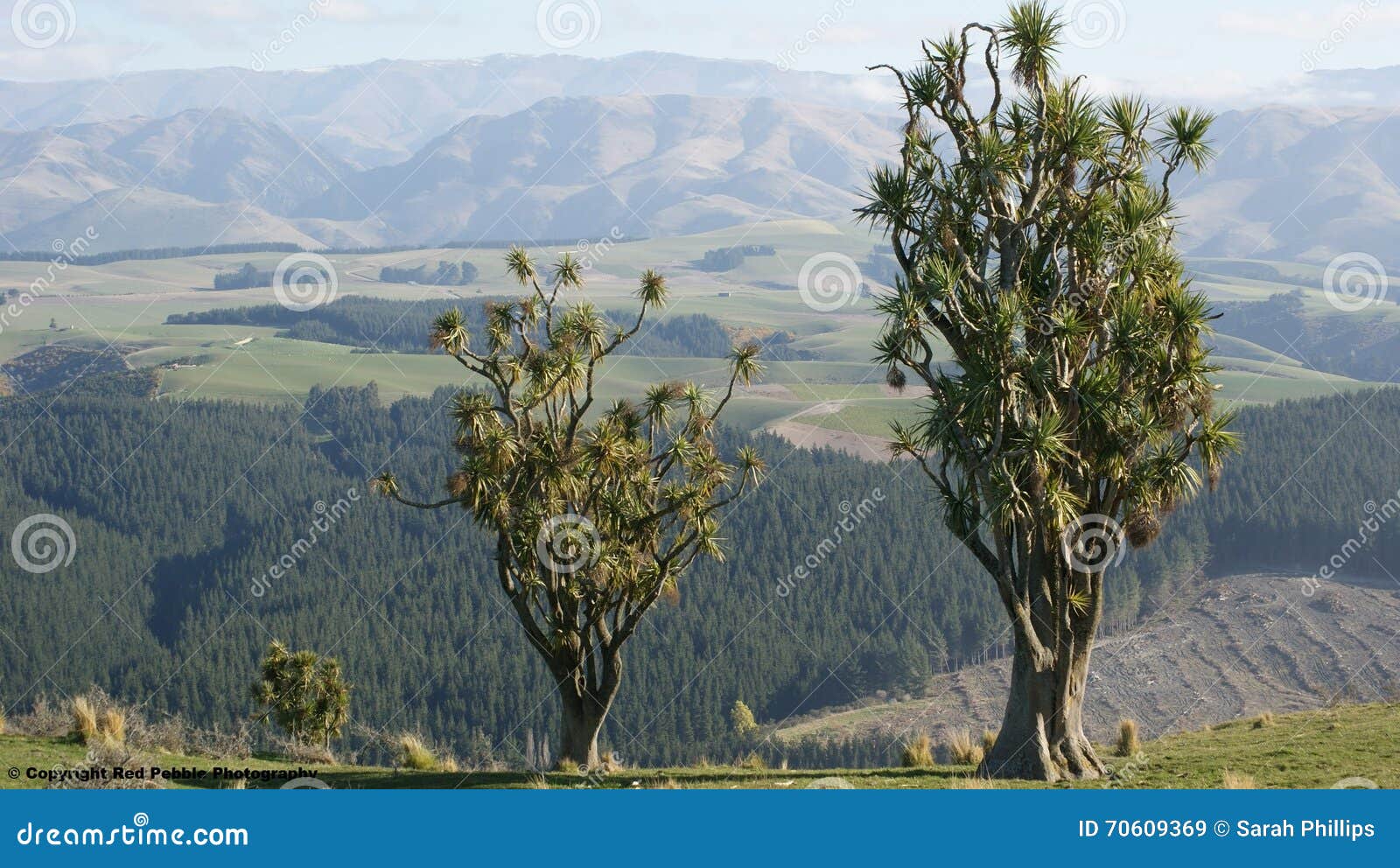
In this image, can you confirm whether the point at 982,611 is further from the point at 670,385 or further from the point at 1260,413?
the point at 670,385

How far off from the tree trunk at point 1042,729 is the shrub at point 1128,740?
2506 millimetres

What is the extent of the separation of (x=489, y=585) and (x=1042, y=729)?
119 meters

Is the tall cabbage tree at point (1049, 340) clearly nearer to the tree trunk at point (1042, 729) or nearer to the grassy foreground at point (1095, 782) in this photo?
the tree trunk at point (1042, 729)

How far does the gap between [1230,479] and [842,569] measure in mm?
52066

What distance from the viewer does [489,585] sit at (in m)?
136

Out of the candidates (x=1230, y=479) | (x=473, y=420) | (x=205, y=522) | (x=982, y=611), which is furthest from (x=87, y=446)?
(x=473, y=420)

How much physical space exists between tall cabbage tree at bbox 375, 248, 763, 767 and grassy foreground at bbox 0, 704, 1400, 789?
263 cm

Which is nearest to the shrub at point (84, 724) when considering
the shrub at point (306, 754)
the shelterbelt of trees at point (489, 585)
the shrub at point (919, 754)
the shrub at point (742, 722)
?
the shrub at point (306, 754)

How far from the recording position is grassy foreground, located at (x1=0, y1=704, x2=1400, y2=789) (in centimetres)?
1950

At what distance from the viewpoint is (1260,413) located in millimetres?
171375

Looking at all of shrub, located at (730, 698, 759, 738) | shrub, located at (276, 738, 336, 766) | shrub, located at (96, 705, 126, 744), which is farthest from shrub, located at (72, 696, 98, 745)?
shrub, located at (730, 698, 759, 738)

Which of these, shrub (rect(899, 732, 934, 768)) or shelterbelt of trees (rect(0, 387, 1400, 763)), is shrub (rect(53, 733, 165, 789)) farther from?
shelterbelt of trees (rect(0, 387, 1400, 763))

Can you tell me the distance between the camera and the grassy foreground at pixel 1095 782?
19.5 metres

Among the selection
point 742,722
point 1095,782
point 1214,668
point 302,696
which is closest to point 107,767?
point 1095,782
